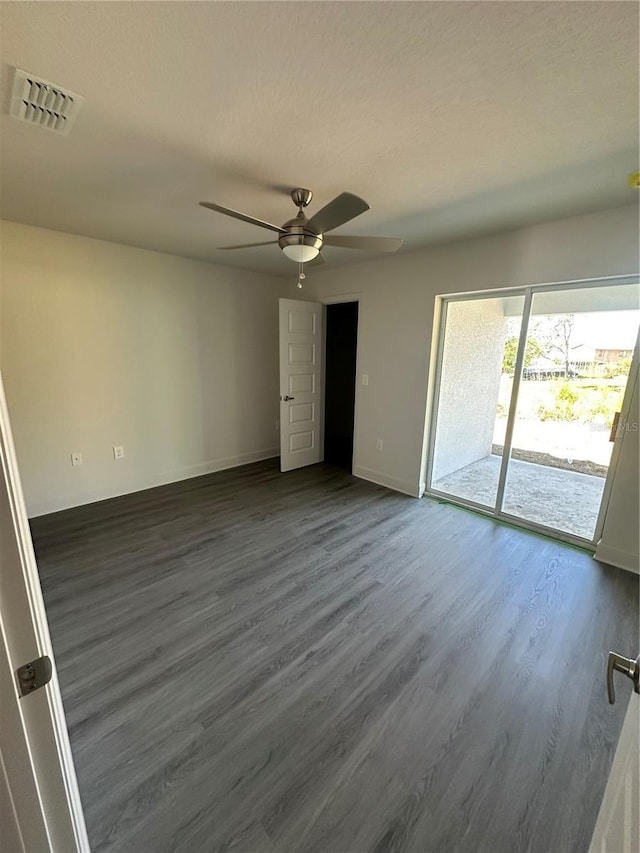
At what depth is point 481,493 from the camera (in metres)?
3.63

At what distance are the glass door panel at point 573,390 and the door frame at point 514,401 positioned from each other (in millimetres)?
53

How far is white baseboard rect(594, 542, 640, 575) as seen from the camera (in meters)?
2.46

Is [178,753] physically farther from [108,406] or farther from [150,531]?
[108,406]

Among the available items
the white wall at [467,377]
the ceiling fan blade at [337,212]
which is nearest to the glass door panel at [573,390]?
the white wall at [467,377]

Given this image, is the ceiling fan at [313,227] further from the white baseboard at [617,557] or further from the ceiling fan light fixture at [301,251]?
the white baseboard at [617,557]

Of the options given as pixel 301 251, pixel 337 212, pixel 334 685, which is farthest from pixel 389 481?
pixel 337 212

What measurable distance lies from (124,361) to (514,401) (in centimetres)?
370

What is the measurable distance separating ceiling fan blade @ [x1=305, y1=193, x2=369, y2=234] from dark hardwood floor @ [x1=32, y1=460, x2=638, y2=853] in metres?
2.16

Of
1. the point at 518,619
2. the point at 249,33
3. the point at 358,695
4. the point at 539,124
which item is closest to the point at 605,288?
the point at 539,124

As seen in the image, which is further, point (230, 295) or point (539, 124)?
point (230, 295)

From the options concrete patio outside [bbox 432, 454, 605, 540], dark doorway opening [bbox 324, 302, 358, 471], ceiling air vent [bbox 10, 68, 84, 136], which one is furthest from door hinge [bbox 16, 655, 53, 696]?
dark doorway opening [bbox 324, 302, 358, 471]

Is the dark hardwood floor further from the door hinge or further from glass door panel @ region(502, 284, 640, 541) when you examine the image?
the door hinge

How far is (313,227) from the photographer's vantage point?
186 centimetres

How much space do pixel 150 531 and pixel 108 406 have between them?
1.36 meters
